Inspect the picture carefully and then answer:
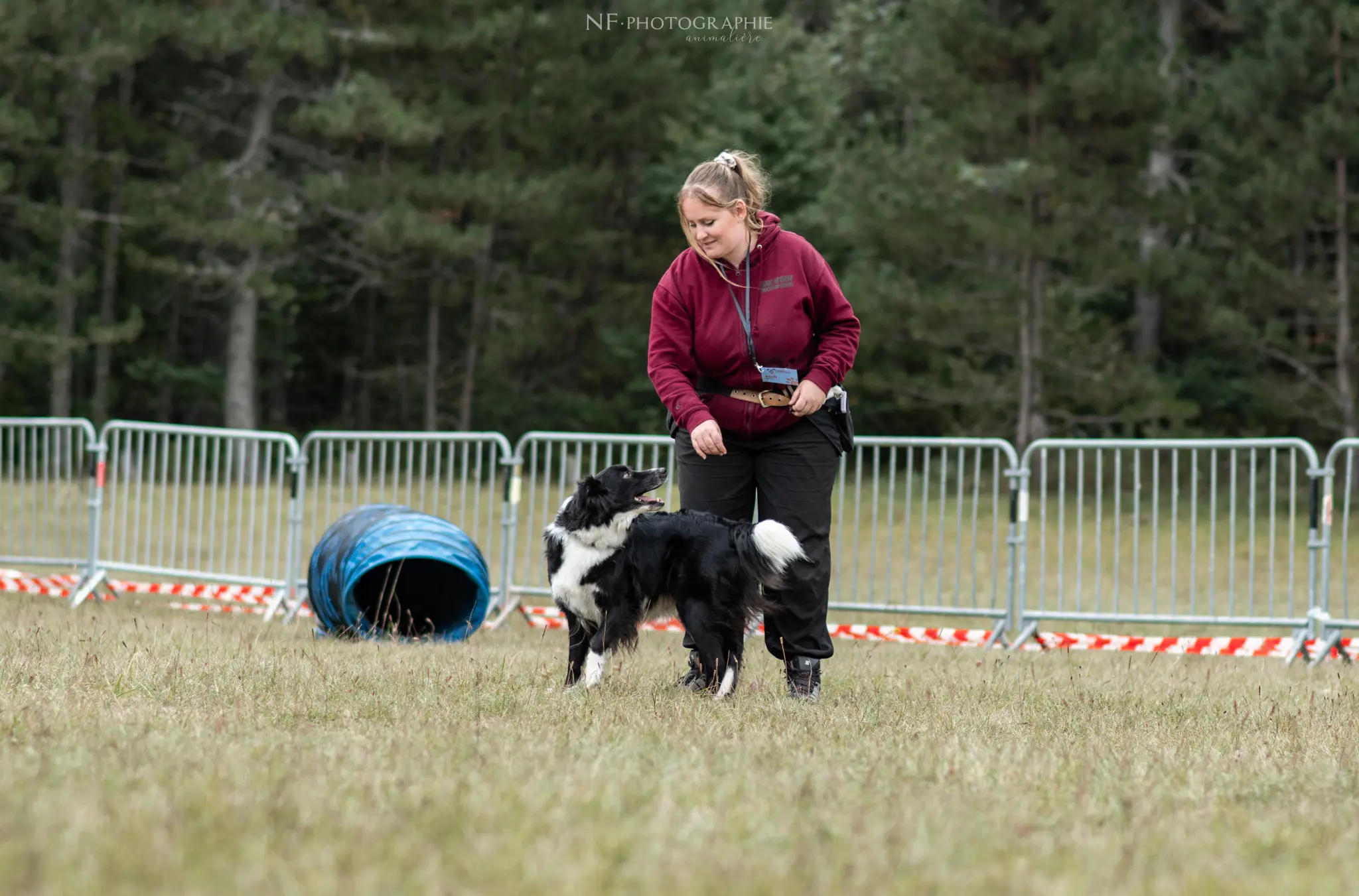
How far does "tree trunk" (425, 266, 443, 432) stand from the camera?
A: 2778 cm

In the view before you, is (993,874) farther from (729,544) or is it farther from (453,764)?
(729,544)

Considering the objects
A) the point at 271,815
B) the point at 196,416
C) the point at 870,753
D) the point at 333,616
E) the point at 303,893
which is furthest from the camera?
the point at 196,416

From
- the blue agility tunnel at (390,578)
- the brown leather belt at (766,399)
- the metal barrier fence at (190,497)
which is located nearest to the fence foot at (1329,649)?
the brown leather belt at (766,399)

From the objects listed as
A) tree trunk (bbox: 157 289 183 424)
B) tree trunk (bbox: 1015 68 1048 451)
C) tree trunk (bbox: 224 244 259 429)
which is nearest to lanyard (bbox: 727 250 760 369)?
tree trunk (bbox: 1015 68 1048 451)

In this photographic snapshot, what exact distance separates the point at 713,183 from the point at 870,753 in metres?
2.16

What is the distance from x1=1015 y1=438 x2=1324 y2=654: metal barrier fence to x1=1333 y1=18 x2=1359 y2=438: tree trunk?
554 centimetres

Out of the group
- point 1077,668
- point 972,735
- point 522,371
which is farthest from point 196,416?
point 972,735

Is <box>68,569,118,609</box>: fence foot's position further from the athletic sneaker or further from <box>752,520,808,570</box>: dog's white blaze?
<box>752,520,808,570</box>: dog's white blaze

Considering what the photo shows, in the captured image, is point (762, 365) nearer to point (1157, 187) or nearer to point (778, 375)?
point (778, 375)

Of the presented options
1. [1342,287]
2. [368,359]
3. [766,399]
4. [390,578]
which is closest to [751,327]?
[766,399]

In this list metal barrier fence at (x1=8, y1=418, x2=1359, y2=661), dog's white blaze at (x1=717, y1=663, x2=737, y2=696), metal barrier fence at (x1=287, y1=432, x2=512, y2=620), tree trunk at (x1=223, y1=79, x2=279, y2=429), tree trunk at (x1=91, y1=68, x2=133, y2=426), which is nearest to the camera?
dog's white blaze at (x1=717, y1=663, x2=737, y2=696)

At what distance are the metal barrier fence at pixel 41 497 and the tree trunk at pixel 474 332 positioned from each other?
53.8 ft

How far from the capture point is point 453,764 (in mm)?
3590

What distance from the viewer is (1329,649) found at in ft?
27.8
